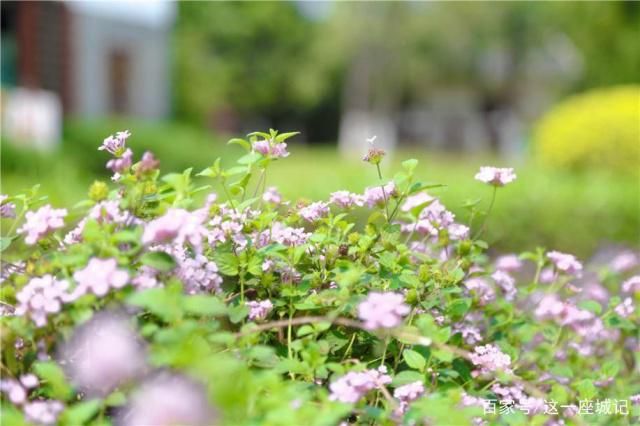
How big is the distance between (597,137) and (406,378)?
8.26 m

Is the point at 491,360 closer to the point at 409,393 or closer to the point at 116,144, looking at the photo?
the point at 409,393

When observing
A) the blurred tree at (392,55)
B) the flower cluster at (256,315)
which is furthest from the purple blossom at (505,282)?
the blurred tree at (392,55)

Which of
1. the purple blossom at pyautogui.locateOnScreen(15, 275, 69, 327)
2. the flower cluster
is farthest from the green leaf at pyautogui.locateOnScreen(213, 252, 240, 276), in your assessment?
the purple blossom at pyautogui.locateOnScreen(15, 275, 69, 327)

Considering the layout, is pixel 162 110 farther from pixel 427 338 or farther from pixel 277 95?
pixel 277 95

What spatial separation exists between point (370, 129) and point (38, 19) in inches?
593

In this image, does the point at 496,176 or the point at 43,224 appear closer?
the point at 43,224

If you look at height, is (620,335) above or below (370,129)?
above

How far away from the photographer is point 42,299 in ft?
3.99

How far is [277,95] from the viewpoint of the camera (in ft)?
106

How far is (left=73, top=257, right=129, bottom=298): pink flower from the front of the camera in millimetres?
1174

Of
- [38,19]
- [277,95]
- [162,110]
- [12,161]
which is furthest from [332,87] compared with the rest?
[12,161]

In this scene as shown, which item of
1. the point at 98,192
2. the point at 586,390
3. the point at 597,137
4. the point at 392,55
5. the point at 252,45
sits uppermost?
the point at 98,192

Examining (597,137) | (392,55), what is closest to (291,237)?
(597,137)

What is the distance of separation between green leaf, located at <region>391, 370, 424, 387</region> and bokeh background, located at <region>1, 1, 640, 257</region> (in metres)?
0.73
